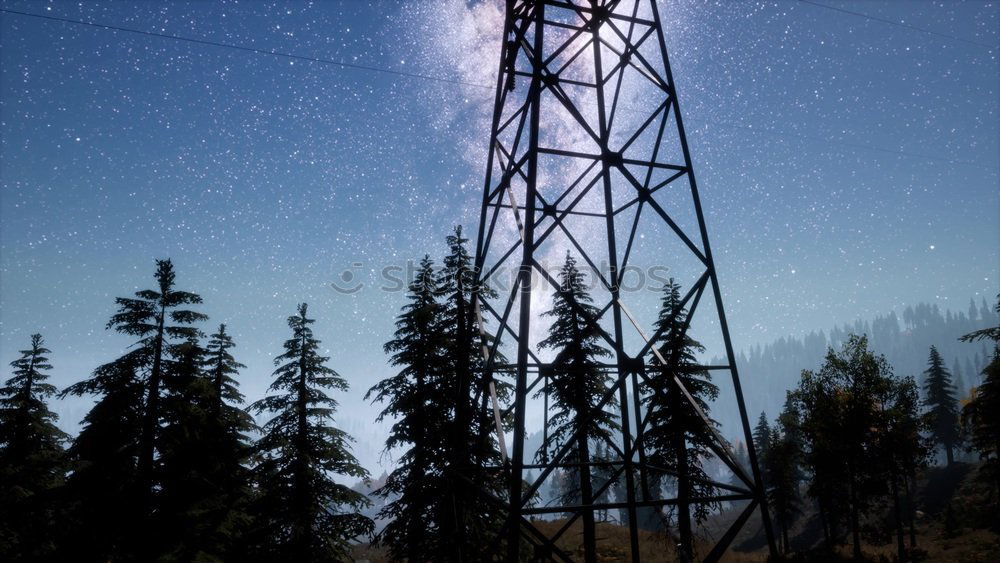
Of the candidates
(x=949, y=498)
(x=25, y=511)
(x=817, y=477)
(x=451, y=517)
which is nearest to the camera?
(x=451, y=517)

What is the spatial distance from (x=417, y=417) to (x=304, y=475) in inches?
163

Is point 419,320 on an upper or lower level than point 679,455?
upper

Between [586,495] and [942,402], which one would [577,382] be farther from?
[942,402]

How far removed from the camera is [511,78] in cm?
876

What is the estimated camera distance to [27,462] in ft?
67.3

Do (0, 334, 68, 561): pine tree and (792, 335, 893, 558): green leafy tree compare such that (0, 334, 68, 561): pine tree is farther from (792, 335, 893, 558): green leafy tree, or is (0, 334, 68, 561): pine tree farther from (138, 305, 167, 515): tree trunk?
(792, 335, 893, 558): green leafy tree

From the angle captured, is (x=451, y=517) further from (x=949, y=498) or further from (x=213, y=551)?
(x=949, y=498)

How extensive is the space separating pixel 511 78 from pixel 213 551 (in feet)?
58.6

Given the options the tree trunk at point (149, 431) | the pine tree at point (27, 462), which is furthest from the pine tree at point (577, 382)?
the pine tree at point (27, 462)

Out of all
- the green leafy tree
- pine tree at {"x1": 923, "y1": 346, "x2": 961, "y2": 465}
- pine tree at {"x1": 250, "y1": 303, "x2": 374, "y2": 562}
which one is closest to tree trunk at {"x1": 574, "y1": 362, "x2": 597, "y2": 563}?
pine tree at {"x1": 250, "y1": 303, "x2": 374, "y2": 562}

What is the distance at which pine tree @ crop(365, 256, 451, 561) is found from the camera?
13.6 metres

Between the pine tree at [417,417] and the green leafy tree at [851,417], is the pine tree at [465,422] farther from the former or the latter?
the green leafy tree at [851,417]

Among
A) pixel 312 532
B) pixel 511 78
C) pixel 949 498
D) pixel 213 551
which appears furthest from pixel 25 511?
pixel 949 498

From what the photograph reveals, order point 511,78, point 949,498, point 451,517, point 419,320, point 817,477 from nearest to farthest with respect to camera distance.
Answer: point 451,517
point 511,78
point 419,320
point 817,477
point 949,498
